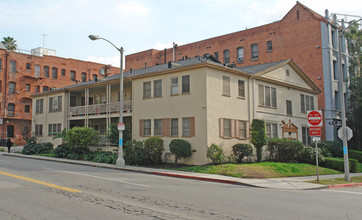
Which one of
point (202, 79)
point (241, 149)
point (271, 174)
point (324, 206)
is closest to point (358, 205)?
point (324, 206)

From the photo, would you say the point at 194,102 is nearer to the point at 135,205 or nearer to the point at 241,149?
the point at 241,149

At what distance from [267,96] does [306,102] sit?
21.8ft

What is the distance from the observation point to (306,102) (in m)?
30.7

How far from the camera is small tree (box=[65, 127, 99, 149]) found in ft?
86.3

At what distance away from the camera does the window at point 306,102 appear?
3015cm

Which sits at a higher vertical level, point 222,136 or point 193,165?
point 222,136

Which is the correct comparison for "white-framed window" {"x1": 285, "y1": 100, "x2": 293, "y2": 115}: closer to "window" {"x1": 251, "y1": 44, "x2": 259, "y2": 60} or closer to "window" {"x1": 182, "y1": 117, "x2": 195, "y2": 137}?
"window" {"x1": 182, "y1": 117, "x2": 195, "y2": 137}

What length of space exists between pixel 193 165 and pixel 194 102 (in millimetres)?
3941

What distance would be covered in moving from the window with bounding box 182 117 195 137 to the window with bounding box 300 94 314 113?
13.2 meters

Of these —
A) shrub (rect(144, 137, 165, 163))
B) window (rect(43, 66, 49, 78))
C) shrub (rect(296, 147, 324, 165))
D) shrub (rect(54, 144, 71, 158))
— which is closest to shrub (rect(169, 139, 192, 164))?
shrub (rect(144, 137, 165, 163))

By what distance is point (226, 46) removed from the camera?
46.5 metres

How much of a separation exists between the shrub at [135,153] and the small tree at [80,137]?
5.43m

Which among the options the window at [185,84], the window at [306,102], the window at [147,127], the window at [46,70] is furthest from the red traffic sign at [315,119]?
the window at [46,70]

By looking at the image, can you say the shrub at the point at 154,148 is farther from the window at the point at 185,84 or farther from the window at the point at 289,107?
the window at the point at 289,107
